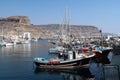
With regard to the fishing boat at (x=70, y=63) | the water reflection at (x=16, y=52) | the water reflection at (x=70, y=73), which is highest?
the fishing boat at (x=70, y=63)

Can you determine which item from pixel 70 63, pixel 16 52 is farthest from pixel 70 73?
pixel 16 52

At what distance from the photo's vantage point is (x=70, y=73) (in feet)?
109

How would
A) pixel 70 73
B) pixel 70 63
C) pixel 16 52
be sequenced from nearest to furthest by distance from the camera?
pixel 70 73 → pixel 70 63 → pixel 16 52

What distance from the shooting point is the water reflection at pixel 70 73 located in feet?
100

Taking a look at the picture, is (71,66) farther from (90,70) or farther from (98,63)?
(98,63)

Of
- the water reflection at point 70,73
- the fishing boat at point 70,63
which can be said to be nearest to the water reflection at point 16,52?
the fishing boat at point 70,63

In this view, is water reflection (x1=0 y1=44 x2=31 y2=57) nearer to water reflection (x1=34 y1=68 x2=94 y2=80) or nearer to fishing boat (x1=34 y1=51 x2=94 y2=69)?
fishing boat (x1=34 y1=51 x2=94 y2=69)

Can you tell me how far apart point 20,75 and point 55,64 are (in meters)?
5.41

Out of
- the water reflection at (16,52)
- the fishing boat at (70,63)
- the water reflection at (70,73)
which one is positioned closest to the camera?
the water reflection at (70,73)

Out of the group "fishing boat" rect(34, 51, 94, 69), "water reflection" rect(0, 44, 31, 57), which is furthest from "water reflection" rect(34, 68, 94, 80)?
"water reflection" rect(0, 44, 31, 57)

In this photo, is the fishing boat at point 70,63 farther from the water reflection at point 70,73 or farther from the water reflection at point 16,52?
the water reflection at point 16,52

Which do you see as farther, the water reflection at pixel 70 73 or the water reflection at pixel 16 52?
the water reflection at pixel 16 52

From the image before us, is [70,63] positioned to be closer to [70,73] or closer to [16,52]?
[70,73]

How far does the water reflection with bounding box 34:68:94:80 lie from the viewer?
30500 mm
